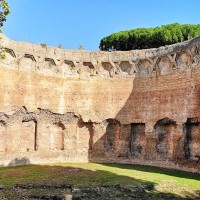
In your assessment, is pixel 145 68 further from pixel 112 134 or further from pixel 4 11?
pixel 4 11

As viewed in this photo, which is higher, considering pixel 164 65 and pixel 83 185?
pixel 164 65

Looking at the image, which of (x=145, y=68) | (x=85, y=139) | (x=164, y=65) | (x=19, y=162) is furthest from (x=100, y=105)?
(x=19, y=162)

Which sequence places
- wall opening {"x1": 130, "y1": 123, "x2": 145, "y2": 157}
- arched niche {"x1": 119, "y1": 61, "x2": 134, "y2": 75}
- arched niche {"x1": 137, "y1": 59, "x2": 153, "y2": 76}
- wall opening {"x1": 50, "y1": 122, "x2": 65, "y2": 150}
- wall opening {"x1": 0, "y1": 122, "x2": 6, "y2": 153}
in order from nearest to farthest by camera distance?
wall opening {"x1": 0, "y1": 122, "x2": 6, "y2": 153} → wall opening {"x1": 50, "y1": 122, "x2": 65, "y2": 150} → wall opening {"x1": 130, "y1": 123, "x2": 145, "y2": 157} → arched niche {"x1": 137, "y1": 59, "x2": 153, "y2": 76} → arched niche {"x1": 119, "y1": 61, "x2": 134, "y2": 75}

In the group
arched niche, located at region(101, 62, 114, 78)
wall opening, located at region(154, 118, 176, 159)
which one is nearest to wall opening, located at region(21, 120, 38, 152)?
arched niche, located at region(101, 62, 114, 78)

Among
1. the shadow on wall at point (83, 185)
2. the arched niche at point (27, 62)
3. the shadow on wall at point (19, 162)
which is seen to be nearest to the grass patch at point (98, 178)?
the shadow on wall at point (83, 185)

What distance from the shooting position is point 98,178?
16734mm

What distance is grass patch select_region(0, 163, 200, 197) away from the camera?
15297 mm

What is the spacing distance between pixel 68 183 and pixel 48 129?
9000 mm

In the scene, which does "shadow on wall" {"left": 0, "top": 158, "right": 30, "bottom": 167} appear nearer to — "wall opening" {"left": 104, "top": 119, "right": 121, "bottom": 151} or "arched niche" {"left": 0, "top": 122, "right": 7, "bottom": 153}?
"arched niche" {"left": 0, "top": 122, "right": 7, "bottom": 153}

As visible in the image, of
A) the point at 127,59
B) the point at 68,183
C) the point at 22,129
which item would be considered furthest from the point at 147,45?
the point at 68,183

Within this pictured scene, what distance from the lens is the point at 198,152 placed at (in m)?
21.0

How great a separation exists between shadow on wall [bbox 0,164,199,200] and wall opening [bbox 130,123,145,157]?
22.0ft

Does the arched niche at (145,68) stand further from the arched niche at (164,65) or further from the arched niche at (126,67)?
the arched niche at (164,65)

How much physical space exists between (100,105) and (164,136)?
5.14 meters
